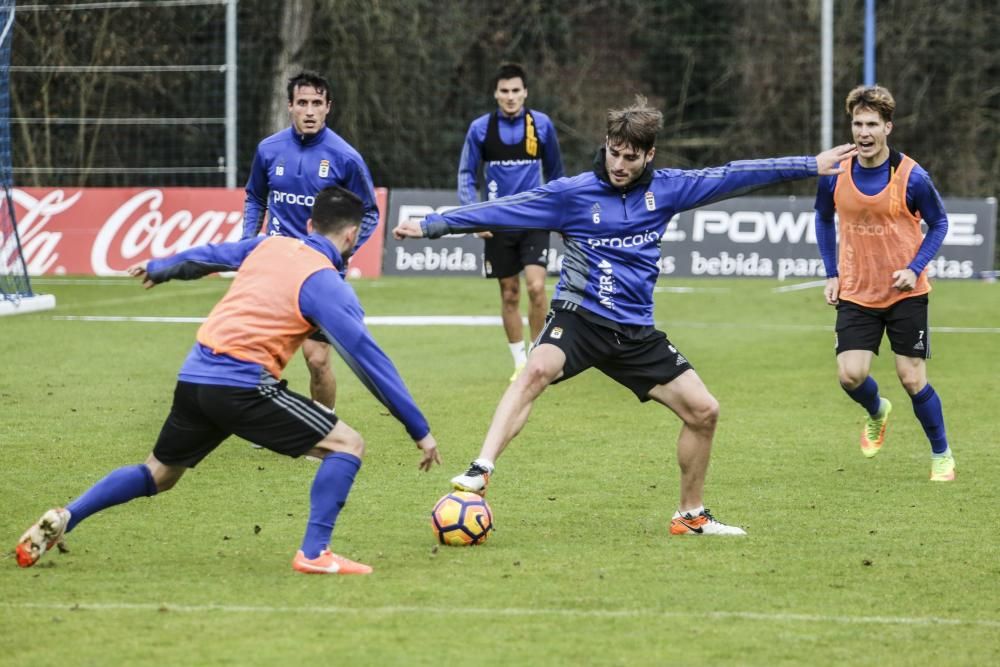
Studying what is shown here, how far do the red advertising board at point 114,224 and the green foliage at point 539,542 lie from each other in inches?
337

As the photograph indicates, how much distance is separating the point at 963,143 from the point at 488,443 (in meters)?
24.0

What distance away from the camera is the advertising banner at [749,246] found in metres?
21.8

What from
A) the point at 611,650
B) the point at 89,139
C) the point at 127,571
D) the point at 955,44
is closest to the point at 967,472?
the point at 611,650

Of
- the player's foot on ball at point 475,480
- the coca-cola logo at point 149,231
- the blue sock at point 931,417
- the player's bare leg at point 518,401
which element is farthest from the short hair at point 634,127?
the coca-cola logo at point 149,231

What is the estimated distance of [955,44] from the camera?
29109mm

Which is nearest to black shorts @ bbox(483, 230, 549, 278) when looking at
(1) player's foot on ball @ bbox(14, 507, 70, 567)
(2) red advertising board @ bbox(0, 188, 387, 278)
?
(1) player's foot on ball @ bbox(14, 507, 70, 567)

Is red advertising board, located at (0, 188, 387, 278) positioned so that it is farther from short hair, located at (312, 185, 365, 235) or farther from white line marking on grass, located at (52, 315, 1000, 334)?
short hair, located at (312, 185, 365, 235)

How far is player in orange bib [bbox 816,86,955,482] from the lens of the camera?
8.79m

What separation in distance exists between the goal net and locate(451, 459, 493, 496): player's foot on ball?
36.2ft

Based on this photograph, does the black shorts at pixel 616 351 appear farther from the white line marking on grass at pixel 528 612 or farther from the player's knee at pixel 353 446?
the white line marking on grass at pixel 528 612

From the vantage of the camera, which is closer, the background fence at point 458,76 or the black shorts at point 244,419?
the black shorts at point 244,419

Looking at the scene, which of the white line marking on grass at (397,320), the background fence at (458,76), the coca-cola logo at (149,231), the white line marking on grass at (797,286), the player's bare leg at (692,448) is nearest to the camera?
the player's bare leg at (692,448)

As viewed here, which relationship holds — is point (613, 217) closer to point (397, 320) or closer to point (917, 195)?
point (917, 195)

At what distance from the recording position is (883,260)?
29.3 feet
